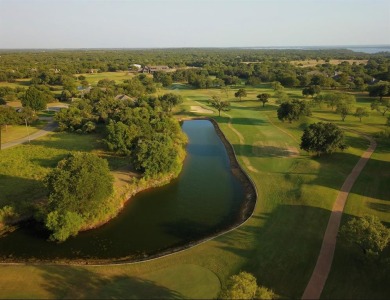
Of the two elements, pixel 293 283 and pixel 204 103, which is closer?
pixel 293 283

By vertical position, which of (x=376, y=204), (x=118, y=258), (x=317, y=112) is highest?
(x=317, y=112)

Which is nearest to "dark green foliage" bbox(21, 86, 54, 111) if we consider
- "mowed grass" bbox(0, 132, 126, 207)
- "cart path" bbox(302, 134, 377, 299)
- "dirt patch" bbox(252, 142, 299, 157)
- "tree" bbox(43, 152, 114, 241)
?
"mowed grass" bbox(0, 132, 126, 207)

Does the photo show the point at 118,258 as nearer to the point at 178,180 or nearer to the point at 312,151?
the point at 178,180

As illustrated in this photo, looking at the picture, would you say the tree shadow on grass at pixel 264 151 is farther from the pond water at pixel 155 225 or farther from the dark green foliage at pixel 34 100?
the dark green foliage at pixel 34 100

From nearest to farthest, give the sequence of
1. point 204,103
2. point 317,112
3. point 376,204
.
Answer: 1. point 376,204
2. point 317,112
3. point 204,103

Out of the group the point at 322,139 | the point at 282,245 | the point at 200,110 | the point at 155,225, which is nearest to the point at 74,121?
the point at 200,110

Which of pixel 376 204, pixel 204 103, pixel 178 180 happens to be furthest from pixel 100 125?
pixel 376 204
